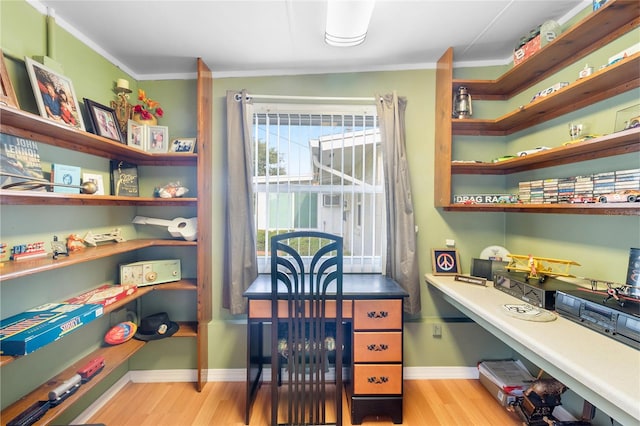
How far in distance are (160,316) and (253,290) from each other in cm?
93

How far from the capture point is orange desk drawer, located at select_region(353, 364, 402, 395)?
165 cm

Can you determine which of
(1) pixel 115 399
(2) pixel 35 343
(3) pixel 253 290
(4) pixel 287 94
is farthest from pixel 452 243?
(1) pixel 115 399

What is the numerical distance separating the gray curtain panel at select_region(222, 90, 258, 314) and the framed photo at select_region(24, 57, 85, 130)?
890 mm

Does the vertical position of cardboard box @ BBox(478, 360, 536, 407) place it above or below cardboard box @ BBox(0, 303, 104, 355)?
below

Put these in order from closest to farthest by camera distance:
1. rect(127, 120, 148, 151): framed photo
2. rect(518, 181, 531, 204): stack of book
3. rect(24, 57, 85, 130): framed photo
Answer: rect(24, 57, 85, 130): framed photo
rect(518, 181, 531, 204): stack of book
rect(127, 120, 148, 151): framed photo

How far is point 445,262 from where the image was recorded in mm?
2084

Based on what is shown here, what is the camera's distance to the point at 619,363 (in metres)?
0.94

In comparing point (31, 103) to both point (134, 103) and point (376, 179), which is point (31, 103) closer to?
point (134, 103)

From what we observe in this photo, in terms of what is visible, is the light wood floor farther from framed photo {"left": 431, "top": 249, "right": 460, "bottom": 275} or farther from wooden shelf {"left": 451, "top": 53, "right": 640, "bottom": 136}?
wooden shelf {"left": 451, "top": 53, "right": 640, "bottom": 136}

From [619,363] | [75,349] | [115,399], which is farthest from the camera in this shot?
[115,399]

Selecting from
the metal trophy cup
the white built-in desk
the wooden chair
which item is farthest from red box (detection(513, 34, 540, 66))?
the wooden chair

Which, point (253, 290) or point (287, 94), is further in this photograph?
point (287, 94)

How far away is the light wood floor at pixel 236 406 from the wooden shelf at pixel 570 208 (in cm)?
140

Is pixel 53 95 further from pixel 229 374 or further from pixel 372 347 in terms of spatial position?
pixel 372 347
